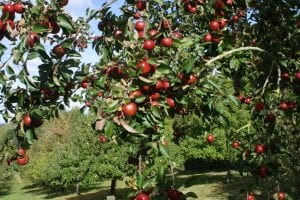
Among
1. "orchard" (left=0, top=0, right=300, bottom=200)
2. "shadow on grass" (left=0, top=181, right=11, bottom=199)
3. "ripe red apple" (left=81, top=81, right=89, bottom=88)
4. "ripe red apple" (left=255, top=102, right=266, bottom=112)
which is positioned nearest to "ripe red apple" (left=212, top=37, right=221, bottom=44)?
"orchard" (left=0, top=0, right=300, bottom=200)

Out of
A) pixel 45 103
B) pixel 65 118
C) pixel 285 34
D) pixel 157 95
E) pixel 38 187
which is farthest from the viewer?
pixel 38 187

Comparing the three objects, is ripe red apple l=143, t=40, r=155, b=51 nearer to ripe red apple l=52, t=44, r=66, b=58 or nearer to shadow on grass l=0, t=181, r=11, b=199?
ripe red apple l=52, t=44, r=66, b=58

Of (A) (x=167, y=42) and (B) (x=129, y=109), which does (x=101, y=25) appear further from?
(B) (x=129, y=109)

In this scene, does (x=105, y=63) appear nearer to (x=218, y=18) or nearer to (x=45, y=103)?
(x=45, y=103)

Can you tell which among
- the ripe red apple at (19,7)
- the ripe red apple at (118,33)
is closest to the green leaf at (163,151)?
the ripe red apple at (118,33)

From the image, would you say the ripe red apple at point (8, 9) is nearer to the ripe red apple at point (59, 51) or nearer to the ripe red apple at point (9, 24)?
the ripe red apple at point (9, 24)

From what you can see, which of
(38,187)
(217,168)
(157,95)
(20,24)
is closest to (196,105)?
(157,95)

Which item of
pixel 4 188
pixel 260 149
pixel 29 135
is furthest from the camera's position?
pixel 4 188

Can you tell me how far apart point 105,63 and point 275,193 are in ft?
8.83

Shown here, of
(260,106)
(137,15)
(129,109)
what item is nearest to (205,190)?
(260,106)

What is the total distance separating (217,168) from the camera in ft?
158

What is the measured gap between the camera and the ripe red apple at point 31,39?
346cm

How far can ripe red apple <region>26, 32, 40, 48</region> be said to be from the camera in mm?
3457

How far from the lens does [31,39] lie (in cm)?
346
